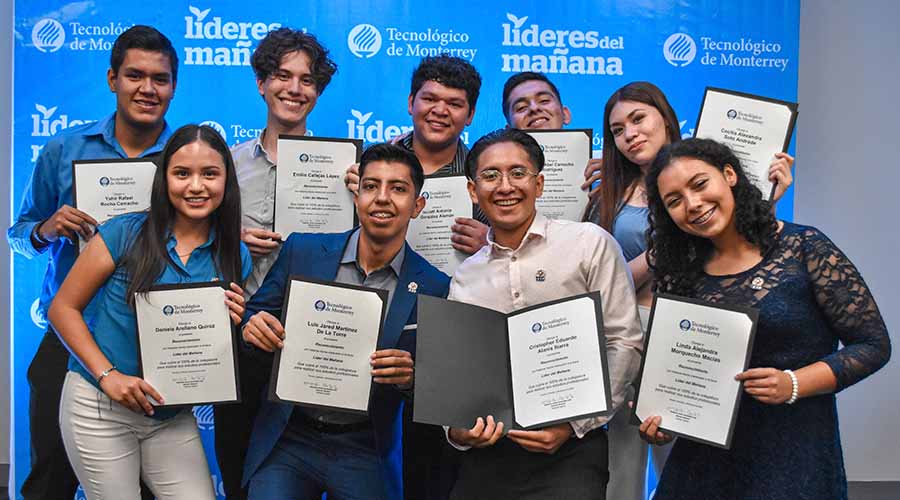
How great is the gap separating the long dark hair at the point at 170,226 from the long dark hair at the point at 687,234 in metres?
1.58

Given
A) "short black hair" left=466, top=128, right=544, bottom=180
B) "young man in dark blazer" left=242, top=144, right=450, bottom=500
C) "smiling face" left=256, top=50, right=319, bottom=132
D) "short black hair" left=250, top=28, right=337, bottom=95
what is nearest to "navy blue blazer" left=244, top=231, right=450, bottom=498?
"young man in dark blazer" left=242, top=144, right=450, bottom=500

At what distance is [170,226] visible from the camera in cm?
309

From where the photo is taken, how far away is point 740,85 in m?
5.42

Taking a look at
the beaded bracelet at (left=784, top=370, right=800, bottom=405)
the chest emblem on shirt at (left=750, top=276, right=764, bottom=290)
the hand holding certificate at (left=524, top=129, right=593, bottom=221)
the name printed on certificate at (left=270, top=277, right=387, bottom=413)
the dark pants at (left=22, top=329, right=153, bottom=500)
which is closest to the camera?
the beaded bracelet at (left=784, top=370, right=800, bottom=405)

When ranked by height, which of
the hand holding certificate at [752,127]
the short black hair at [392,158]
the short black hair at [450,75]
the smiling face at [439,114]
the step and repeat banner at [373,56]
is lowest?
the short black hair at [392,158]

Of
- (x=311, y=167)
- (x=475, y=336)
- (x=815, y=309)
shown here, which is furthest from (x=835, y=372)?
(x=311, y=167)

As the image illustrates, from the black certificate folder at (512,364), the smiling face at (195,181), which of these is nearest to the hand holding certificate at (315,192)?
the smiling face at (195,181)

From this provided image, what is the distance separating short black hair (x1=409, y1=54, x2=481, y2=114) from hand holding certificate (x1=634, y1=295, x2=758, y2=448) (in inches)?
70.3

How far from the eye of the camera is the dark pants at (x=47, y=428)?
3.50 m

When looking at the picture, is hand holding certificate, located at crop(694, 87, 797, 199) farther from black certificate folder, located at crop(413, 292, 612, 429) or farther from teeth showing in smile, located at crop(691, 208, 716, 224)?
black certificate folder, located at crop(413, 292, 612, 429)

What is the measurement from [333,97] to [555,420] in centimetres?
329

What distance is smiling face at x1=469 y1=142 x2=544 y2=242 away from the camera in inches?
118

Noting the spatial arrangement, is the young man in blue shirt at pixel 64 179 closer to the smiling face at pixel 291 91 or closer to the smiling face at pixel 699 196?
the smiling face at pixel 291 91

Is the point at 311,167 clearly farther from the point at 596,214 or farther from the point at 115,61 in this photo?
the point at 596,214
